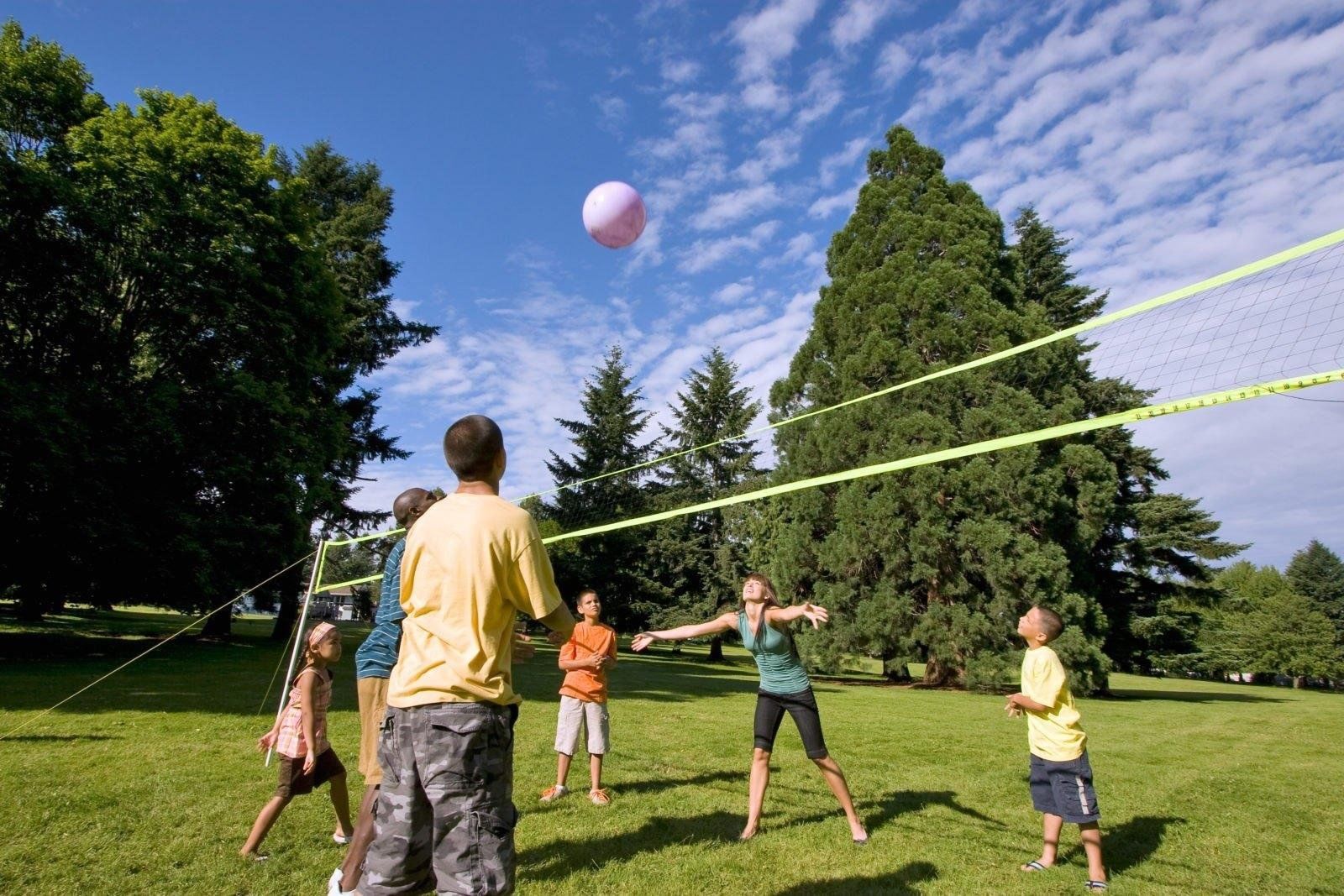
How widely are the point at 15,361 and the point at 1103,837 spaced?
19.8 meters

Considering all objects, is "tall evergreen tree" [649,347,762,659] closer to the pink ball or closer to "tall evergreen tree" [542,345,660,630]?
"tall evergreen tree" [542,345,660,630]

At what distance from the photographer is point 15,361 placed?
1462cm

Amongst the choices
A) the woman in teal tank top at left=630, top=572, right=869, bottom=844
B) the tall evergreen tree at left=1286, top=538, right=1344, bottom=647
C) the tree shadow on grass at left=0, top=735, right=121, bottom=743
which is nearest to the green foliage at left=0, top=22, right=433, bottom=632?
the tree shadow on grass at left=0, top=735, right=121, bottom=743

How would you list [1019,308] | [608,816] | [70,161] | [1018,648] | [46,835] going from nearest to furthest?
1. [46,835]
2. [608,816]
3. [70,161]
4. [1018,648]
5. [1019,308]

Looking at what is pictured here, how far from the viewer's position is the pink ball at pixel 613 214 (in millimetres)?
7352

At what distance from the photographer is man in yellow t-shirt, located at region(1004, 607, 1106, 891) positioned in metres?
4.51

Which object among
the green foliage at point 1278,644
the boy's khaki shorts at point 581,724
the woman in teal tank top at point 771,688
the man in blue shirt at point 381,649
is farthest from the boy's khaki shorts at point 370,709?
the green foliage at point 1278,644

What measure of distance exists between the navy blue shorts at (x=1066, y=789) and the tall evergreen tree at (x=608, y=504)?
2404 centimetres

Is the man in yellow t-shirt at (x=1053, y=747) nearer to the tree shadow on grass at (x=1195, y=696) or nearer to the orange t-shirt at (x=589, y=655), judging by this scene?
the orange t-shirt at (x=589, y=655)

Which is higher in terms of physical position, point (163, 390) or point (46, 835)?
point (163, 390)

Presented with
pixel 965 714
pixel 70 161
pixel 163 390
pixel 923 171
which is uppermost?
pixel 923 171

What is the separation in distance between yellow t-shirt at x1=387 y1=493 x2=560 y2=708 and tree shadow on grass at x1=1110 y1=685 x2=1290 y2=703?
2241cm

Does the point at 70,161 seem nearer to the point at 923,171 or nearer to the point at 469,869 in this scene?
the point at 469,869

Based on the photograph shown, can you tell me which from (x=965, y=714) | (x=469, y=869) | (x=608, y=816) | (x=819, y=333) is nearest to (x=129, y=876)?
(x=608, y=816)
